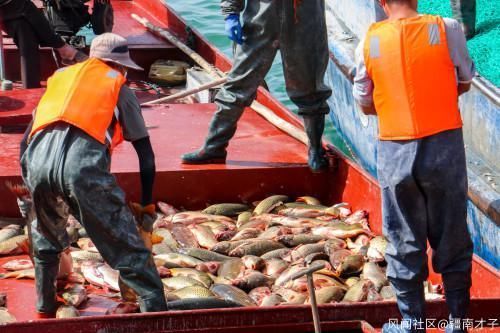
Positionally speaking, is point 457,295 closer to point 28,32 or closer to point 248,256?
point 248,256

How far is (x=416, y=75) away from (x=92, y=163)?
1729mm

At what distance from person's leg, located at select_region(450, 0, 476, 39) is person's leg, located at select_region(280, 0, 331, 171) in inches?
79.5

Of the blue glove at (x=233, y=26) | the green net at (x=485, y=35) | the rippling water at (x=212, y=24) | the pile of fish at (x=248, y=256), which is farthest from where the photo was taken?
the rippling water at (x=212, y=24)

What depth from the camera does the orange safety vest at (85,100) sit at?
5.24 meters

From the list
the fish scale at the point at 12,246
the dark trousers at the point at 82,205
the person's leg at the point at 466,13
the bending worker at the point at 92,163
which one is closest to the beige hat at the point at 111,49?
the bending worker at the point at 92,163

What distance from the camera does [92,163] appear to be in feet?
17.2

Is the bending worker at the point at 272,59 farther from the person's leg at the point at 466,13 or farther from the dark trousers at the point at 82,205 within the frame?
the dark trousers at the point at 82,205

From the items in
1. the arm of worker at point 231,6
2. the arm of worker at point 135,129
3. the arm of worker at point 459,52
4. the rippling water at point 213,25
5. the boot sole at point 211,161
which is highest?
the arm of worker at point 459,52

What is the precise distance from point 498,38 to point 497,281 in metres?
4.12

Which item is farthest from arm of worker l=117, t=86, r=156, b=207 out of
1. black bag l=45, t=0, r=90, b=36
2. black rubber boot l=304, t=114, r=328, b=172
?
black bag l=45, t=0, r=90, b=36

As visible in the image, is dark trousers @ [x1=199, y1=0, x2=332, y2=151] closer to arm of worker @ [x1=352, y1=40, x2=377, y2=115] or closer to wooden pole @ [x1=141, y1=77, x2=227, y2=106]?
wooden pole @ [x1=141, y1=77, x2=227, y2=106]

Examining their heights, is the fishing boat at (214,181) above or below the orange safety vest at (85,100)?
below

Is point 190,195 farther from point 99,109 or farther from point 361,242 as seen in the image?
point 99,109

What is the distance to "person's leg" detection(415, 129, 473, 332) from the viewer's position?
4723mm
